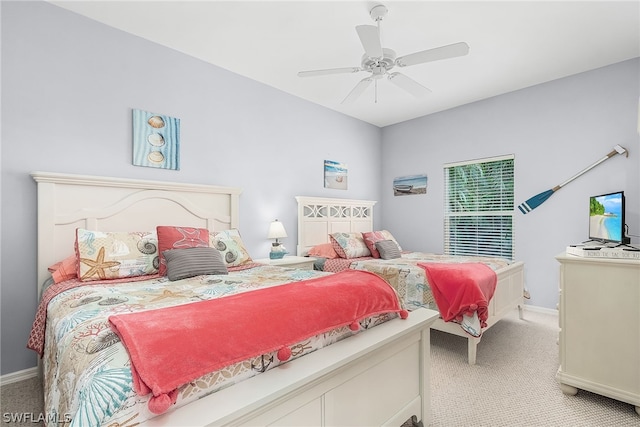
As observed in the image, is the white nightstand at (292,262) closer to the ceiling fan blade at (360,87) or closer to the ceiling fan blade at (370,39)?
the ceiling fan blade at (360,87)

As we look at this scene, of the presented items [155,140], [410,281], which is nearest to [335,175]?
[410,281]

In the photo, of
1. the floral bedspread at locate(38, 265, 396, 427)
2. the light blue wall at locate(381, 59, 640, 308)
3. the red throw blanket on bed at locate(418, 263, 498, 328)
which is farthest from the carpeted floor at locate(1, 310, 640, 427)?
the light blue wall at locate(381, 59, 640, 308)

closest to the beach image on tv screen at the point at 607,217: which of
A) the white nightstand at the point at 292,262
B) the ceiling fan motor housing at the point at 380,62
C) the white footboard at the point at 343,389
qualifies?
the white footboard at the point at 343,389

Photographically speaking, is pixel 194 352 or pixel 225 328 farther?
pixel 225 328

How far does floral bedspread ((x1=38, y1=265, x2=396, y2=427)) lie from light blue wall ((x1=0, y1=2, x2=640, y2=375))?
3.96 feet

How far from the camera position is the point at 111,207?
2.58 metres

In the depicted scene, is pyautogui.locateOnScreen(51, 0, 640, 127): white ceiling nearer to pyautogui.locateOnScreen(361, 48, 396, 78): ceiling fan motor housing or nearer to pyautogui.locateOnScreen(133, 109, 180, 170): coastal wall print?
pyautogui.locateOnScreen(361, 48, 396, 78): ceiling fan motor housing

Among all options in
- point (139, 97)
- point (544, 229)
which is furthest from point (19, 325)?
point (544, 229)

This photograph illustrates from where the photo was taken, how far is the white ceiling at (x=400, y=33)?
2432 millimetres

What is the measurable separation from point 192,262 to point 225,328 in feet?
4.16

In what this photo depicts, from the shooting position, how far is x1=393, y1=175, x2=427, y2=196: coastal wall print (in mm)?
4941

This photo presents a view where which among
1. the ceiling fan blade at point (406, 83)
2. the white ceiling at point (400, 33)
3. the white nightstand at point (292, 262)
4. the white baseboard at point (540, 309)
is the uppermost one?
the white ceiling at point (400, 33)

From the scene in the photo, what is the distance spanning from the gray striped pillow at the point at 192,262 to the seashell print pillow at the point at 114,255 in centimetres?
17

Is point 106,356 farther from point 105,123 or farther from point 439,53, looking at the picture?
point 439,53
